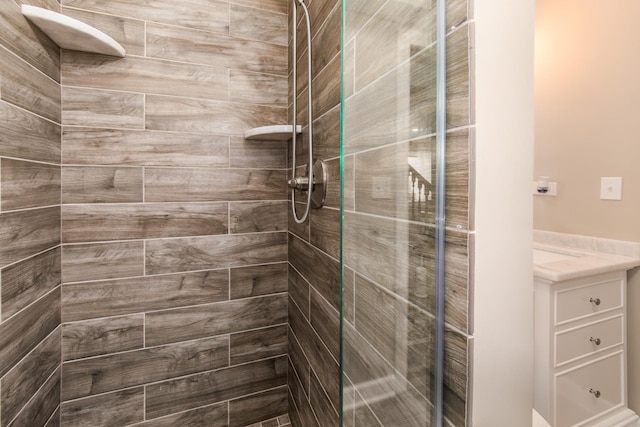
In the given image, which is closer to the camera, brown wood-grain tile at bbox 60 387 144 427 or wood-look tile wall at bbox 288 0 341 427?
wood-look tile wall at bbox 288 0 341 427

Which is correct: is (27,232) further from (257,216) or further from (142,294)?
(257,216)

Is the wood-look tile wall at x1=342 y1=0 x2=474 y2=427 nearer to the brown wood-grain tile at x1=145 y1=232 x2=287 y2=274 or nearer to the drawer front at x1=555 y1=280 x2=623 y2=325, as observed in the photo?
the drawer front at x1=555 y1=280 x2=623 y2=325

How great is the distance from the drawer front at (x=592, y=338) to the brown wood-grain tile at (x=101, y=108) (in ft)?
6.08

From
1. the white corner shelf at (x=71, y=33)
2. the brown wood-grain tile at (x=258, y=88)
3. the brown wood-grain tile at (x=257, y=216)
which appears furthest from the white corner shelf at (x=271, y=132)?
the white corner shelf at (x=71, y=33)

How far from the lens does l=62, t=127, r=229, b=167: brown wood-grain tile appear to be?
124cm

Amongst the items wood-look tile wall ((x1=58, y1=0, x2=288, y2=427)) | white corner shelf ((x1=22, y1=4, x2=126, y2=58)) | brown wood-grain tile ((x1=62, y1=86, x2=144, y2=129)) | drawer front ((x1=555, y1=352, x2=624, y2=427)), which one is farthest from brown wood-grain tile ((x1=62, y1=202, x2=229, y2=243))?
drawer front ((x1=555, y1=352, x2=624, y2=427))

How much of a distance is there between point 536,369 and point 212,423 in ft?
4.67

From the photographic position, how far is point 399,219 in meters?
0.49

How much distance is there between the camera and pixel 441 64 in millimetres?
481

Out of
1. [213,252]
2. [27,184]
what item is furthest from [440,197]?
[27,184]

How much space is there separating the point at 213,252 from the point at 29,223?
66 centimetres

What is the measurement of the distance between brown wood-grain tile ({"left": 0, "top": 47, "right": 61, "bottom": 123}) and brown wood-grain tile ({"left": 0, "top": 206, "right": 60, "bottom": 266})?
361mm

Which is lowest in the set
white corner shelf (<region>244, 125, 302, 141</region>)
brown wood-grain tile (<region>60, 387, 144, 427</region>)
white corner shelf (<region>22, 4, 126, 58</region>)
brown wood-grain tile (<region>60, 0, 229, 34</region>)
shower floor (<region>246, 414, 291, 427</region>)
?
shower floor (<region>246, 414, 291, 427</region>)

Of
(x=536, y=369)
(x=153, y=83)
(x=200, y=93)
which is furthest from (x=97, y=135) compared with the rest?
(x=536, y=369)
